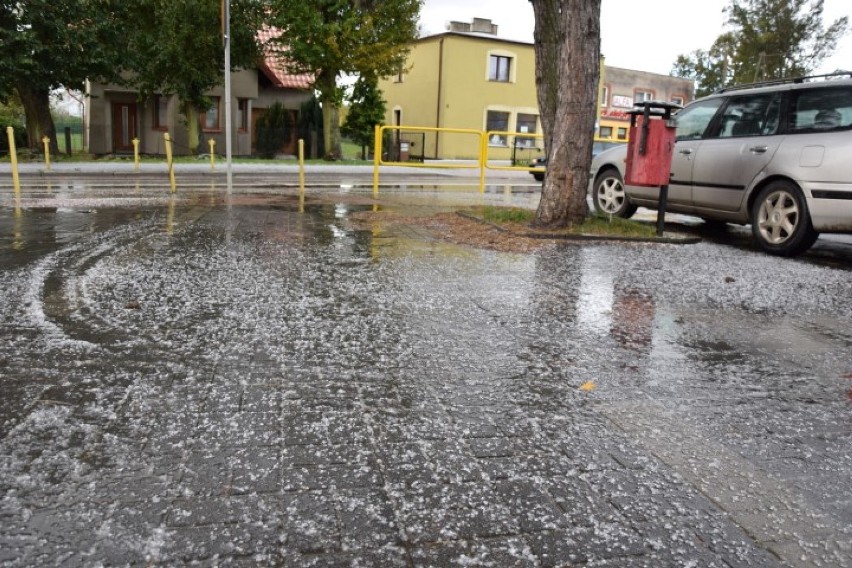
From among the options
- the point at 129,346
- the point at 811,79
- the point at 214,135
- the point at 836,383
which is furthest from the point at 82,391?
the point at 214,135

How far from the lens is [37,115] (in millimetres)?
26922

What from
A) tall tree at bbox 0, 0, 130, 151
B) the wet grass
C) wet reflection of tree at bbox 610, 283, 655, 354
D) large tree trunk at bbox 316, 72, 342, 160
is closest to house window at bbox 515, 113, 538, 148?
large tree trunk at bbox 316, 72, 342, 160

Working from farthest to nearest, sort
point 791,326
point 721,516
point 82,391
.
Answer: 1. point 791,326
2. point 82,391
3. point 721,516

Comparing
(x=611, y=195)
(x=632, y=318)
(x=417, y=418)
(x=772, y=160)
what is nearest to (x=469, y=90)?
(x=611, y=195)

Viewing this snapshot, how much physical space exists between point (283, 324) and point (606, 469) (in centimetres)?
251

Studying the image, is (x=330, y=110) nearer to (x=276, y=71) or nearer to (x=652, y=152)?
→ (x=276, y=71)

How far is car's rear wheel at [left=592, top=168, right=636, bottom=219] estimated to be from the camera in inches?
428

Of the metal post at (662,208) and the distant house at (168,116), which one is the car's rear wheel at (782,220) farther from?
the distant house at (168,116)

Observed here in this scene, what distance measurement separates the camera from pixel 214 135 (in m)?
35.9

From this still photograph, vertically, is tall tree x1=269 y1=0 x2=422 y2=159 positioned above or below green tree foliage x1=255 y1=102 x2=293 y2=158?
above

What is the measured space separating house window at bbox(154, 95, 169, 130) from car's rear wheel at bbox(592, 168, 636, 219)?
28.3m

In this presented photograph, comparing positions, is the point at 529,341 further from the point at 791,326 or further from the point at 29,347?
the point at 29,347

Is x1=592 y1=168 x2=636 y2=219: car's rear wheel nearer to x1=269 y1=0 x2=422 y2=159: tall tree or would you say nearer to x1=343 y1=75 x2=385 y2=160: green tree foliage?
x1=269 y1=0 x2=422 y2=159: tall tree

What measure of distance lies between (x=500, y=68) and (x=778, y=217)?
34135mm
